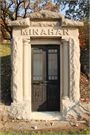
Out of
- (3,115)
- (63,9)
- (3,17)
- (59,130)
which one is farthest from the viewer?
(3,17)

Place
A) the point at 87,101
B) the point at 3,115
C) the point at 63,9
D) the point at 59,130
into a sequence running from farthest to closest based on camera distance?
the point at 63,9 < the point at 87,101 < the point at 3,115 < the point at 59,130

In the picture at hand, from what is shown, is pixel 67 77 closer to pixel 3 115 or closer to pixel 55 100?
pixel 55 100

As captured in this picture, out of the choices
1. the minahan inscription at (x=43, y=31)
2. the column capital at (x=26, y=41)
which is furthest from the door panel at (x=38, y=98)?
the minahan inscription at (x=43, y=31)

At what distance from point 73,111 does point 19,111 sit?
1936mm

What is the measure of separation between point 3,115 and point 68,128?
2277mm

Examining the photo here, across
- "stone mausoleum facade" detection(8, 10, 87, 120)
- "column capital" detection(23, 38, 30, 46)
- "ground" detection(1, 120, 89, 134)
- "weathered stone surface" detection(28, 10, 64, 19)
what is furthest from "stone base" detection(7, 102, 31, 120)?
"weathered stone surface" detection(28, 10, 64, 19)

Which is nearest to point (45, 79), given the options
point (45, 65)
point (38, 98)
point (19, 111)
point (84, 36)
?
point (45, 65)

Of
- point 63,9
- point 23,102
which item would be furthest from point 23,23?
point 63,9

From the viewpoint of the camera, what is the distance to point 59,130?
3.36m

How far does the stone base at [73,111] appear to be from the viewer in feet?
12.8

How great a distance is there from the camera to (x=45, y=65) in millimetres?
4473

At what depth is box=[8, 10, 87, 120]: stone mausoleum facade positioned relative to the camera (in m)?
3.94

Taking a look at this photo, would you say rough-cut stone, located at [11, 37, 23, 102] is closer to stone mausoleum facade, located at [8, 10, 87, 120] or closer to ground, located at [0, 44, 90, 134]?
stone mausoleum facade, located at [8, 10, 87, 120]

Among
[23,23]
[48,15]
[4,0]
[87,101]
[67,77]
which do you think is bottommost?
[87,101]
